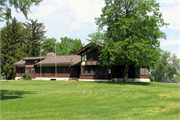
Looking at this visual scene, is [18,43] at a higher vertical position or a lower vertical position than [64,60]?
higher

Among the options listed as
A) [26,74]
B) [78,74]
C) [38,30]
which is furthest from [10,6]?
[38,30]

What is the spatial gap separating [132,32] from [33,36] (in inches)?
1723

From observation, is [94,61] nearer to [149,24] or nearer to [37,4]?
[149,24]

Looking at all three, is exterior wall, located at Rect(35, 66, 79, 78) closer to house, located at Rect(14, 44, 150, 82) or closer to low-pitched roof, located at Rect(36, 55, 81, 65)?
house, located at Rect(14, 44, 150, 82)

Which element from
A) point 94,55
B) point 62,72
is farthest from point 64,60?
point 94,55

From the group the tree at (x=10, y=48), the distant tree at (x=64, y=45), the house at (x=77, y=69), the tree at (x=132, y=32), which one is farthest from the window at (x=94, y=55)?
the distant tree at (x=64, y=45)

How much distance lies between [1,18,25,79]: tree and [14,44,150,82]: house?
249 inches

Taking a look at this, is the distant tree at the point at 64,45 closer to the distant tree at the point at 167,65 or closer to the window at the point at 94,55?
the distant tree at the point at 167,65

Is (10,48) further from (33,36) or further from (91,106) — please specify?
(91,106)

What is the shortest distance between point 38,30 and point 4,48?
1433 centimetres

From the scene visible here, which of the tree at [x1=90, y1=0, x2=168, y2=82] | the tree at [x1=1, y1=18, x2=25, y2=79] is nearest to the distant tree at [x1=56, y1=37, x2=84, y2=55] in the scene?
the tree at [x1=1, y1=18, x2=25, y2=79]

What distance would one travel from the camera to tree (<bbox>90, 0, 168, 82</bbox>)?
95.2ft

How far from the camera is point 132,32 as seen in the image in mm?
31656

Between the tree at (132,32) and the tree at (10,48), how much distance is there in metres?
33.5
